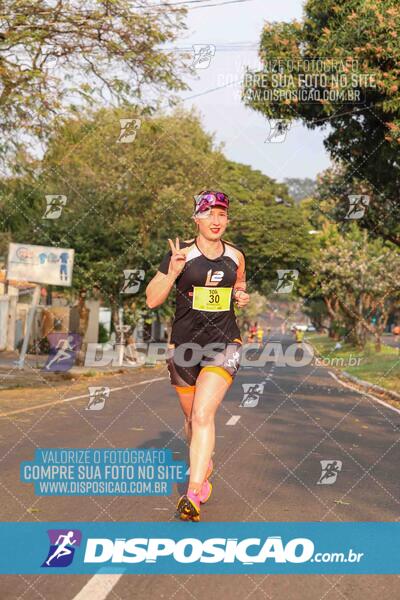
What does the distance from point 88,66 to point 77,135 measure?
1.41m

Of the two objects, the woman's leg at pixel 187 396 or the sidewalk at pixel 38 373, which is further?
the sidewalk at pixel 38 373

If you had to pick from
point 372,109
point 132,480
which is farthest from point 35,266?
point 132,480

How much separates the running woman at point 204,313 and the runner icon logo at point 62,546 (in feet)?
3.49

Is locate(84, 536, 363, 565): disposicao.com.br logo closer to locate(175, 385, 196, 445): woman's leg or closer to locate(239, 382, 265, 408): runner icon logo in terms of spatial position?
locate(175, 385, 196, 445): woman's leg

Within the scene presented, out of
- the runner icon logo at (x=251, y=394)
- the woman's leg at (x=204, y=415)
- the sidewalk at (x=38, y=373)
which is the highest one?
the woman's leg at (x=204, y=415)

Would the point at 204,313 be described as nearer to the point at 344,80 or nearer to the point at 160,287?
the point at 160,287

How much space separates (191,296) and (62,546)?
217cm

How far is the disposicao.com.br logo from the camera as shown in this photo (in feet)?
20.5

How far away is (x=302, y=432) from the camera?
1418cm

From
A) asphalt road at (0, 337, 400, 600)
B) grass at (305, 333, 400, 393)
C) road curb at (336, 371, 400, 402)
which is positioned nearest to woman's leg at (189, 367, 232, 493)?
asphalt road at (0, 337, 400, 600)

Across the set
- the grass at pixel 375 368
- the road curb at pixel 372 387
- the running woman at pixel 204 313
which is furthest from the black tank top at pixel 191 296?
the grass at pixel 375 368

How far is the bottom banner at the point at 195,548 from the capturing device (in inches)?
240

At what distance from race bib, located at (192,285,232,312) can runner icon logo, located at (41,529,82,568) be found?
1926mm

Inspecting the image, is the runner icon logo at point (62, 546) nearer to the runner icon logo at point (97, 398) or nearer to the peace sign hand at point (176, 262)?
the peace sign hand at point (176, 262)
